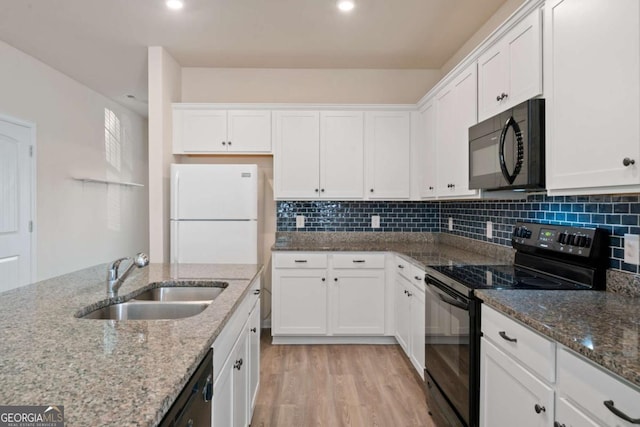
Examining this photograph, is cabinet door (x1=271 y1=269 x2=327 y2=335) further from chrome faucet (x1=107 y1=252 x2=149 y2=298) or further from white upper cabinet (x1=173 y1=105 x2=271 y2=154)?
chrome faucet (x1=107 y1=252 x2=149 y2=298)

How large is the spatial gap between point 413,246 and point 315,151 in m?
1.30

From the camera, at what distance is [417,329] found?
2545mm

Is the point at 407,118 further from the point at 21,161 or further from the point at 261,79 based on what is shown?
the point at 21,161

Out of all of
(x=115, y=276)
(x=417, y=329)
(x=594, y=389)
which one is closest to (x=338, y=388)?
(x=417, y=329)

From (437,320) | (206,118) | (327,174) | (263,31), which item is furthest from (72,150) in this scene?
(437,320)

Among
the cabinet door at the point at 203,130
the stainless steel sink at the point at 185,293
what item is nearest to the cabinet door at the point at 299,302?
the cabinet door at the point at 203,130

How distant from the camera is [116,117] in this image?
196 inches

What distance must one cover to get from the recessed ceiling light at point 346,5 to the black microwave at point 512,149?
3.97 ft

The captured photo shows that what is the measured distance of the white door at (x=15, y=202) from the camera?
10.4 feet

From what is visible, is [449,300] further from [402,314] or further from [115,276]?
[115,276]

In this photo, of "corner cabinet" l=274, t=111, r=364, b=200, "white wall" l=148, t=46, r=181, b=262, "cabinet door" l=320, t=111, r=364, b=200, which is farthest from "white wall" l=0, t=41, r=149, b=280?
"cabinet door" l=320, t=111, r=364, b=200

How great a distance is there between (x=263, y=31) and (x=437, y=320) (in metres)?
2.53

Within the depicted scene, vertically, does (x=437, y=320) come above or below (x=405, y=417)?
above

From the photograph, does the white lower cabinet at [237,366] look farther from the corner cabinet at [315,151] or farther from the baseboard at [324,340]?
the corner cabinet at [315,151]
